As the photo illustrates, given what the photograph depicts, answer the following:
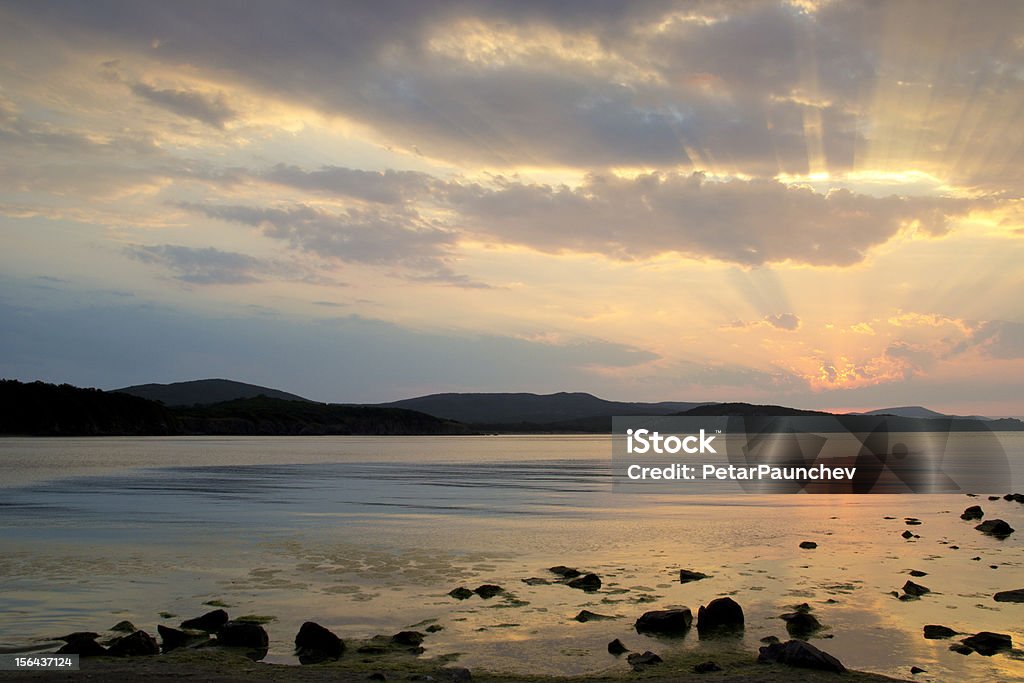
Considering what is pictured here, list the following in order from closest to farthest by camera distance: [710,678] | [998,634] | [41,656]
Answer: [710,678] < [41,656] < [998,634]

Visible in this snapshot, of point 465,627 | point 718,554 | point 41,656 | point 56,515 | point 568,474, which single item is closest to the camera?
point 41,656

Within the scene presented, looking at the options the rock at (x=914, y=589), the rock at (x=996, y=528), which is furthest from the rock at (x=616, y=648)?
the rock at (x=996, y=528)

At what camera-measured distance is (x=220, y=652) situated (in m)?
16.9

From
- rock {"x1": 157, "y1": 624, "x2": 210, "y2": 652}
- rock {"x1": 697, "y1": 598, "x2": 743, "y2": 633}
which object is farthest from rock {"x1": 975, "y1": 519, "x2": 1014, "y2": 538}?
rock {"x1": 157, "y1": 624, "x2": 210, "y2": 652}

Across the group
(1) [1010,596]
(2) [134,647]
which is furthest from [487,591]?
(1) [1010,596]

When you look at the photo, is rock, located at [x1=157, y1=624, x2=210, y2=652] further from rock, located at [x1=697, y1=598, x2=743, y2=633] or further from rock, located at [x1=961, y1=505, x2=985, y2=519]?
rock, located at [x1=961, y1=505, x2=985, y2=519]

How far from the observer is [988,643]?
17.6 metres

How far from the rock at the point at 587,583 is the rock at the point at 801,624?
5.90m

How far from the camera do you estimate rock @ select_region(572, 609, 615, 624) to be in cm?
2012

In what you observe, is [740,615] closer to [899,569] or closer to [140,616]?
[899,569]

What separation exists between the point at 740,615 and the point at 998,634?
5.70m

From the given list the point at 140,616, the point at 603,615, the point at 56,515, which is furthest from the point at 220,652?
the point at 56,515

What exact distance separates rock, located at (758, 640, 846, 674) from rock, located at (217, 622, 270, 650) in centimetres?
1082

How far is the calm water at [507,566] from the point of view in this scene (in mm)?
18716
